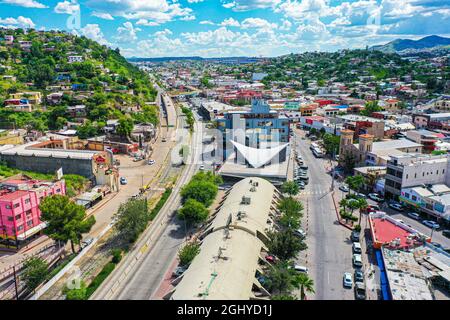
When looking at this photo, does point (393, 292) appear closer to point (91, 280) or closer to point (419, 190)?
point (419, 190)

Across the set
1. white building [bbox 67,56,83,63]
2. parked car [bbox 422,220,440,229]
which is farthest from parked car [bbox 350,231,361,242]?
white building [bbox 67,56,83,63]

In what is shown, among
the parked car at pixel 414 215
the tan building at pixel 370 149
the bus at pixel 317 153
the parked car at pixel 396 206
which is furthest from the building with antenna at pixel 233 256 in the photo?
the bus at pixel 317 153

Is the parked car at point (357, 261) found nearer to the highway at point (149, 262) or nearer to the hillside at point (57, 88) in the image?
the highway at point (149, 262)

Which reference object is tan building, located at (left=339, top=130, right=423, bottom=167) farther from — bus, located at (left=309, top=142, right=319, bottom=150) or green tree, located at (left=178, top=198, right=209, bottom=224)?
green tree, located at (left=178, top=198, right=209, bottom=224)

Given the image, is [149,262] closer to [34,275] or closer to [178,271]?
[178,271]

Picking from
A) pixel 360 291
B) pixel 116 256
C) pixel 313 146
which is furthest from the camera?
pixel 313 146

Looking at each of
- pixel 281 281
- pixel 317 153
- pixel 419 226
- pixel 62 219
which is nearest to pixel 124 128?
pixel 317 153
